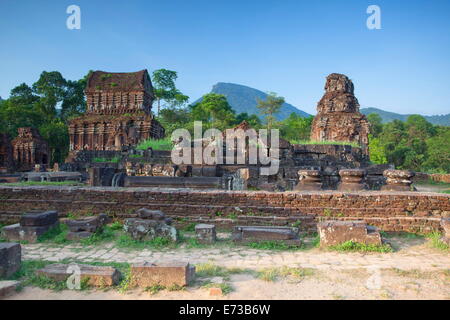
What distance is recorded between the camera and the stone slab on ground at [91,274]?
347 centimetres

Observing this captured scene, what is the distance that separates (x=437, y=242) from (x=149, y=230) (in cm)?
511

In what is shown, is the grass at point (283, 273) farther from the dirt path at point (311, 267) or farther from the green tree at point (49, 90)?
the green tree at point (49, 90)

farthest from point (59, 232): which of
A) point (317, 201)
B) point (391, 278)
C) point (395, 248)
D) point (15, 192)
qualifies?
point (395, 248)

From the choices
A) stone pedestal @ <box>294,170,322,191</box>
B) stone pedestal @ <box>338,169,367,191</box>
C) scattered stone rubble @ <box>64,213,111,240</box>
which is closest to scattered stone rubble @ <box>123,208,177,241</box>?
scattered stone rubble @ <box>64,213,111,240</box>

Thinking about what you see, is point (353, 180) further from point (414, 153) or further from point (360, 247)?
point (414, 153)

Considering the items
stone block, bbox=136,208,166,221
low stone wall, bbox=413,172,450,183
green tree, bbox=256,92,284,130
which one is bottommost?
stone block, bbox=136,208,166,221

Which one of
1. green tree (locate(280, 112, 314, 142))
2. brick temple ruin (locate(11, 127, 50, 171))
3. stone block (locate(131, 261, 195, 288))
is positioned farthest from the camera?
green tree (locate(280, 112, 314, 142))

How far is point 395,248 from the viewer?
16.7ft

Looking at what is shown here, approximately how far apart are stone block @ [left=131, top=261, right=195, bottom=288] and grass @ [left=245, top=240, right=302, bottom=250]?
1.94 metres

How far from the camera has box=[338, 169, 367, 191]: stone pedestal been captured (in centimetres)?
774

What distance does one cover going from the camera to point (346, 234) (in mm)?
5043

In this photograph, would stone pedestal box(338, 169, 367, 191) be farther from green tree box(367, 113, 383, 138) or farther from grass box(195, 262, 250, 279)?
green tree box(367, 113, 383, 138)

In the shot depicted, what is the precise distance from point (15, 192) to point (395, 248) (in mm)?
8620

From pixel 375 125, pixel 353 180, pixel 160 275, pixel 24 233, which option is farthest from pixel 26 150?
pixel 375 125
